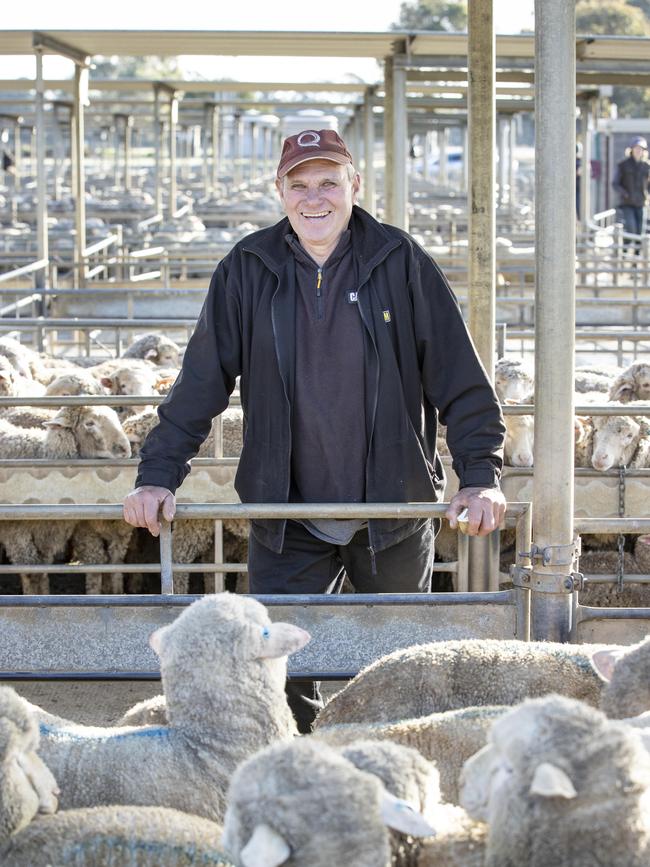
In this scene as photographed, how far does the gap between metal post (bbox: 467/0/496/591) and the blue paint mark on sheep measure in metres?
2.17

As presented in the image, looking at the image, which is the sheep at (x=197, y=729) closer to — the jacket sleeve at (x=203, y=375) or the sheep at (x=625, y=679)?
the sheep at (x=625, y=679)

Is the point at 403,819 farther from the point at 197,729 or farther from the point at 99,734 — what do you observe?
the point at 99,734

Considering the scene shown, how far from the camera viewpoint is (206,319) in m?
3.62

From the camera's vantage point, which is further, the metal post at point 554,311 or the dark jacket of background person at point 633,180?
the dark jacket of background person at point 633,180

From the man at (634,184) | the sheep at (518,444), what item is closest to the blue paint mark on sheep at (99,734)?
the sheep at (518,444)

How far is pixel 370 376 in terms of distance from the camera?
352 centimetres

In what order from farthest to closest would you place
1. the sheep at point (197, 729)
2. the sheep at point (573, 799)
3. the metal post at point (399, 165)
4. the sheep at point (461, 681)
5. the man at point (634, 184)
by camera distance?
the man at point (634, 184), the metal post at point (399, 165), the sheep at point (461, 681), the sheep at point (197, 729), the sheep at point (573, 799)

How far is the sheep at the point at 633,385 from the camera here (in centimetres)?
722

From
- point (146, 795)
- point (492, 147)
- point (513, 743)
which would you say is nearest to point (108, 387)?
point (492, 147)

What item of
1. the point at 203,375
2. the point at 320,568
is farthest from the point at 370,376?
the point at 320,568

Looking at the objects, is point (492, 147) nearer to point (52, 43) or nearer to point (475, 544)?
point (475, 544)

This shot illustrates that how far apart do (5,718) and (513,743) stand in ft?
3.10

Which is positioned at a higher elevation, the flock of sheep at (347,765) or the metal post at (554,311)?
the metal post at (554,311)

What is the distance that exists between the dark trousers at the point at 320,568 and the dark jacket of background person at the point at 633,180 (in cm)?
1638
